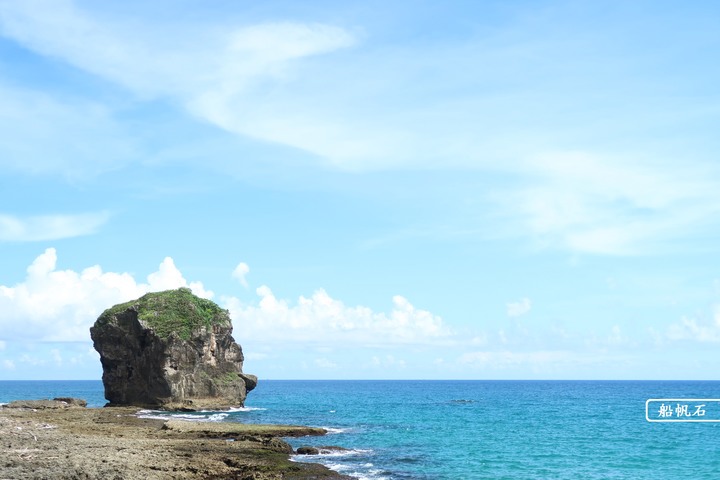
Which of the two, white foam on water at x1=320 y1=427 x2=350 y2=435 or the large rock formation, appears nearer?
white foam on water at x1=320 y1=427 x2=350 y2=435

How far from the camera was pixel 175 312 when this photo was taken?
8825 cm

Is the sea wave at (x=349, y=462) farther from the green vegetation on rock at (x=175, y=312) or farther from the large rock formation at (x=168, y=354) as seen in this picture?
the green vegetation on rock at (x=175, y=312)

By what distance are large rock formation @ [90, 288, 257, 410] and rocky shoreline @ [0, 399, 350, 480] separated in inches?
975

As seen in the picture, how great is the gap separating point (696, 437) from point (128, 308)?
65.6m

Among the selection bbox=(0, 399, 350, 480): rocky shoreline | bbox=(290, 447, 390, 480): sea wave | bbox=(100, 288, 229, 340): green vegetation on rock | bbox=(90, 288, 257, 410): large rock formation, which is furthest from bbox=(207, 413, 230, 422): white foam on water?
bbox=(290, 447, 390, 480): sea wave

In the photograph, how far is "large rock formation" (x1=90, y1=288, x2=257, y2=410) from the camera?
83.8 metres

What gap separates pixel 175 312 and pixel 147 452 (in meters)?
50.3

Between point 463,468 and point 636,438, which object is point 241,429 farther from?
point 636,438

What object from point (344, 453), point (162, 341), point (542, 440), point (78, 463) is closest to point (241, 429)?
point (344, 453)

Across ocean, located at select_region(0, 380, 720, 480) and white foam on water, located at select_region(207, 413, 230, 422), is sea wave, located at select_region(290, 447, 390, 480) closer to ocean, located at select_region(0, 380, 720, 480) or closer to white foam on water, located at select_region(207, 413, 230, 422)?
ocean, located at select_region(0, 380, 720, 480)

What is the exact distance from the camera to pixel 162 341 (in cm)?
8369

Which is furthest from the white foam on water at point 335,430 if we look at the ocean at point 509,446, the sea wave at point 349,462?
the sea wave at point 349,462

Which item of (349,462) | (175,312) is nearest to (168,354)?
(175,312)

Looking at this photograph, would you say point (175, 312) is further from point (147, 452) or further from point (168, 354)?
point (147, 452)
